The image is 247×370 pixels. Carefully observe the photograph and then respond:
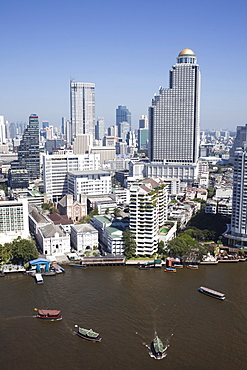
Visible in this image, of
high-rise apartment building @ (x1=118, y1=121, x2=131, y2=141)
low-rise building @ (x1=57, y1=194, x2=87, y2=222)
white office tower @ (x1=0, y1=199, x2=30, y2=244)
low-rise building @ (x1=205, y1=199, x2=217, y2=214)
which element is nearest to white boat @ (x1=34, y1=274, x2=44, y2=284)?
white office tower @ (x1=0, y1=199, x2=30, y2=244)

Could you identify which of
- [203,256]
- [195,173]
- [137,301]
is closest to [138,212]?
Answer: [203,256]

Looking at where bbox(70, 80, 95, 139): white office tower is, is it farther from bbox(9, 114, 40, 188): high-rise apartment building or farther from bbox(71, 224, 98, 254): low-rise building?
bbox(71, 224, 98, 254): low-rise building

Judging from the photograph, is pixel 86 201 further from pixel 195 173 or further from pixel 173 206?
pixel 195 173

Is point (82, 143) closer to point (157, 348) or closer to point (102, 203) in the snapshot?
point (102, 203)

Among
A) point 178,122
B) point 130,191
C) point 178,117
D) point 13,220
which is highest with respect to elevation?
point 178,117

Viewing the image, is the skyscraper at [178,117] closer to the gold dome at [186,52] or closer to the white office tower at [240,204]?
the gold dome at [186,52]

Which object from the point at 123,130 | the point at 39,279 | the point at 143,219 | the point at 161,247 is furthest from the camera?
the point at 123,130

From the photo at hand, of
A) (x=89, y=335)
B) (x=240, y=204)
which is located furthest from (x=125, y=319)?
(x=240, y=204)
